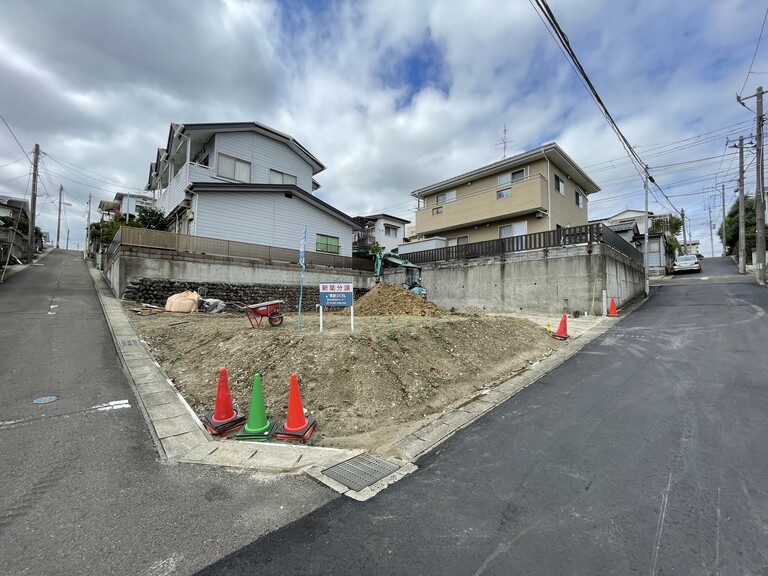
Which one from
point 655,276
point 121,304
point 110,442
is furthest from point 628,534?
point 655,276

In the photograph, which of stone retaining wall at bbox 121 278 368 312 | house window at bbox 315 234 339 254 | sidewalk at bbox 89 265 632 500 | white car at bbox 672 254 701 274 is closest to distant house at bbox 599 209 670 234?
white car at bbox 672 254 701 274

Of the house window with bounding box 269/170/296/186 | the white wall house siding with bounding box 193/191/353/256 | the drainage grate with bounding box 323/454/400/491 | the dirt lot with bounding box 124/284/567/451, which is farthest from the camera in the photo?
the house window with bounding box 269/170/296/186

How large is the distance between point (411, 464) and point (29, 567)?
2748 millimetres

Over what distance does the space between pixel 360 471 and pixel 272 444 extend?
112cm

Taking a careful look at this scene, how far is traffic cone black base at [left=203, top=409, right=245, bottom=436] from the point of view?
396 centimetres

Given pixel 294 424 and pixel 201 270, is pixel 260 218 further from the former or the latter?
pixel 294 424

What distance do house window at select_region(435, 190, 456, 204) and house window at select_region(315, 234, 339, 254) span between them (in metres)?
7.65

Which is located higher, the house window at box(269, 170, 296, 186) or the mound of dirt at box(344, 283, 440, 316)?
the house window at box(269, 170, 296, 186)

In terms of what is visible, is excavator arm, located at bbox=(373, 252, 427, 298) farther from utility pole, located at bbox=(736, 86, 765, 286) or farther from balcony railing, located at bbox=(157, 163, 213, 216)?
utility pole, located at bbox=(736, 86, 765, 286)

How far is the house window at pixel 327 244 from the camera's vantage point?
68.5ft

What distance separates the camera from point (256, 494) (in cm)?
285

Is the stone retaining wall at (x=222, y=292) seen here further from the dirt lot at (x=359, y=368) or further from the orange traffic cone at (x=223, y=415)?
the orange traffic cone at (x=223, y=415)

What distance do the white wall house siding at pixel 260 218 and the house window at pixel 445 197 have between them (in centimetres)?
722

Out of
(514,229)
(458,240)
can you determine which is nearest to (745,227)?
(514,229)
